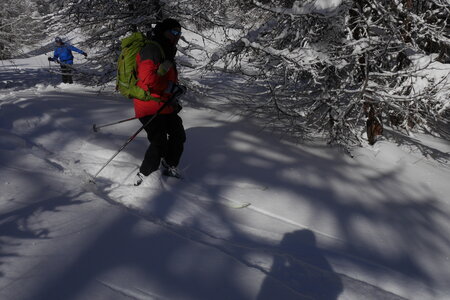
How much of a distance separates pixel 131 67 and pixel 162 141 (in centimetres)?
91

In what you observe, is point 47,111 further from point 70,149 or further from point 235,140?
point 235,140

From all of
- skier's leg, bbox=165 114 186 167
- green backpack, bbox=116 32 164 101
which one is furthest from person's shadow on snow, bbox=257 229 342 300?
green backpack, bbox=116 32 164 101

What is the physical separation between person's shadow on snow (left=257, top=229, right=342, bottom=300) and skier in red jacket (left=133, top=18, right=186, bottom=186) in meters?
1.78

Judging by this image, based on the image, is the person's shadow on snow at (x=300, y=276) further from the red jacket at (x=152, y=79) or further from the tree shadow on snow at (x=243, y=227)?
the red jacket at (x=152, y=79)

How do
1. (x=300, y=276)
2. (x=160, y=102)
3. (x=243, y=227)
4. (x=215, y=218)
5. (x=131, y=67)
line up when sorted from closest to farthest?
(x=300, y=276), (x=243, y=227), (x=215, y=218), (x=131, y=67), (x=160, y=102)

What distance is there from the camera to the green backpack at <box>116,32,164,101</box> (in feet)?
13.4

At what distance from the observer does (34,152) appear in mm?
5012

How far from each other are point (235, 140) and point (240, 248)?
3057 mm

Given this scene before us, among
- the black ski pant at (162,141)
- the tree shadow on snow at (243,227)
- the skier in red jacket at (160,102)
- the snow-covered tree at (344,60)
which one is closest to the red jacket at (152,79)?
the skier in red jacket at (160,102)

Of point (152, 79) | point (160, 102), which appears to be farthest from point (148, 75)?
point (160, 102)

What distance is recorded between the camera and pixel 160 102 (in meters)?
4.35

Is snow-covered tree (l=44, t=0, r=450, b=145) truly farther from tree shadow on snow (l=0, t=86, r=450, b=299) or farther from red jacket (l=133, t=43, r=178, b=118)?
red jacket (l=133, t=43, r=178, b=118)

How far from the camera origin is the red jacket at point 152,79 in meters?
3.98

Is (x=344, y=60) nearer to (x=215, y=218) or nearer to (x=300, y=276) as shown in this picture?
(x=215, y=218)
